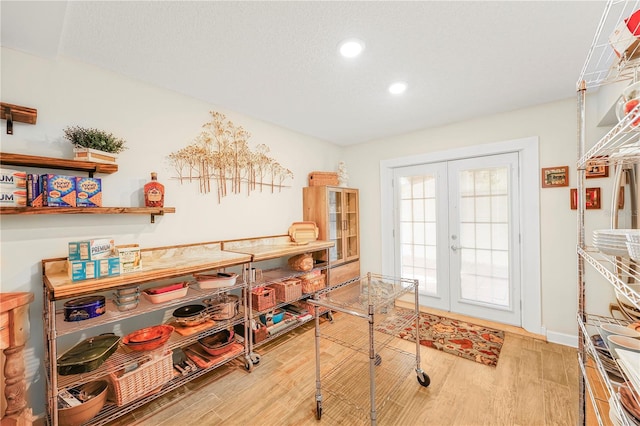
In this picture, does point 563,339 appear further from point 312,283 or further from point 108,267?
point 108,267

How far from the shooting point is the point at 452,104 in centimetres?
268

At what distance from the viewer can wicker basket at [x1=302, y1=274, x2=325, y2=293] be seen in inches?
116

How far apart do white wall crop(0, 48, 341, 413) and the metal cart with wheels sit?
1430 millimetres

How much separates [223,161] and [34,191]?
1.36 m

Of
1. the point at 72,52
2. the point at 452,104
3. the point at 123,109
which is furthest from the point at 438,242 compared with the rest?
the point at 72,52

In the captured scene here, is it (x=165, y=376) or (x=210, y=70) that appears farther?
(x=210, y=70)

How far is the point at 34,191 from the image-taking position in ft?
5.24

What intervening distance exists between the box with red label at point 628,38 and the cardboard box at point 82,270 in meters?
2.66

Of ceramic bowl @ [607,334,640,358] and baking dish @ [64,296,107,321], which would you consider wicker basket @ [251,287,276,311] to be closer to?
baking dish @ [64,296,107,321]

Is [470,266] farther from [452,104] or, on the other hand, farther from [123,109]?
[123,109]

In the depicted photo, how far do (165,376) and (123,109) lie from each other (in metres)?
2.03

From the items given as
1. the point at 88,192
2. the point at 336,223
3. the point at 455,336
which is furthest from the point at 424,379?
the point at 88,192

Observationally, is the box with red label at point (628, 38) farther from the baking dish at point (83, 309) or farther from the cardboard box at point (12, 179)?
the cardboard box at point (12, 179)

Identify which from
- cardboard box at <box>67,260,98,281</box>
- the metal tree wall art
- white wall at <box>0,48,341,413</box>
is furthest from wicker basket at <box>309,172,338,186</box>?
cardboard box at <box>67,260,98,281</box>
